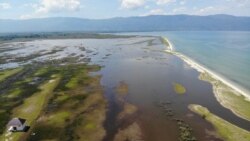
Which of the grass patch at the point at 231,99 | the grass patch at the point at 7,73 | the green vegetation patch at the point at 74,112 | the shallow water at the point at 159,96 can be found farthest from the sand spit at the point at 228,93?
the grass patch at the point at 7,73

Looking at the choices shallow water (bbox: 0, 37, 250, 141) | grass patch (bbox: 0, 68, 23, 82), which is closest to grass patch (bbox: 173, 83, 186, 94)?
shallow water (bbox: 0, 37, 250, 141)

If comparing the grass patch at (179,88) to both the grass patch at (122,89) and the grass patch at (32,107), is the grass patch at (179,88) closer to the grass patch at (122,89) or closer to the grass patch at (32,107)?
the grass patch at (122,89)

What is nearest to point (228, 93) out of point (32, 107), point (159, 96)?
point (159, 96)

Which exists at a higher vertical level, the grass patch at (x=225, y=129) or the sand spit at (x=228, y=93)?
the grass patch at (x=225, y=129)

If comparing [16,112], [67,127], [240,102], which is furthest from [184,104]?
[16,112]

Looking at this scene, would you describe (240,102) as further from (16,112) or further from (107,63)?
(107,63)

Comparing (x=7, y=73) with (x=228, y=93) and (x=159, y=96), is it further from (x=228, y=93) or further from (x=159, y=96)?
(x=228, y=93)
